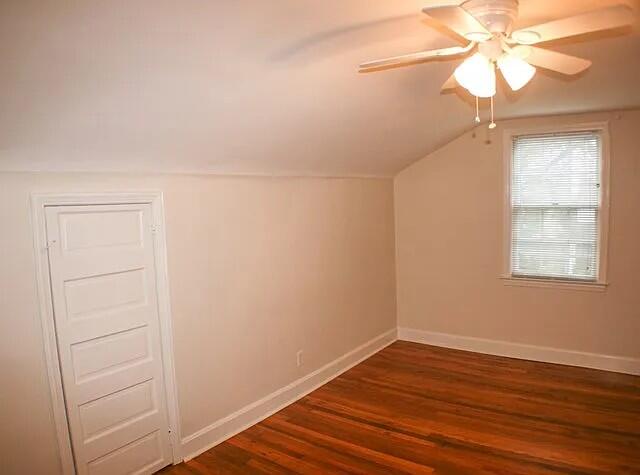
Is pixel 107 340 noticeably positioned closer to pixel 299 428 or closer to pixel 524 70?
pixel 299 428

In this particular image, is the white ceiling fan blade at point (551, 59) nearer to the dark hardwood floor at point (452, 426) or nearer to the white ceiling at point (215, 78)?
the white ceiling at point (215, 78)

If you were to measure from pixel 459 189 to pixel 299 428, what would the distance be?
9.54 feet

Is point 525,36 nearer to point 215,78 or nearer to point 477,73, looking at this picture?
point 477,73

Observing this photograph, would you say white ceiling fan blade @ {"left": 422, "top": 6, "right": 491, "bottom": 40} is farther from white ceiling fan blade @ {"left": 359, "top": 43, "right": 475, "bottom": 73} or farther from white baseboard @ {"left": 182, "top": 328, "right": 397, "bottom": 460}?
white baseboard @ {"left": 182, "top": 328, "right": 397, "bottom": 460}

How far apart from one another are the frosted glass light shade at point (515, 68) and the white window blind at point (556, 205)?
2.69m

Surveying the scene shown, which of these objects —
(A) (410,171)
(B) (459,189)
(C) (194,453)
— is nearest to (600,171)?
(B) (459,189)

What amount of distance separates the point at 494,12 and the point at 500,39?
13 centimetres

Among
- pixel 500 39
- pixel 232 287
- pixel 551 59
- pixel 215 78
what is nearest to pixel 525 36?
pixel 500 39

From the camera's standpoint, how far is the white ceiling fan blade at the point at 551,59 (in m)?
1.89

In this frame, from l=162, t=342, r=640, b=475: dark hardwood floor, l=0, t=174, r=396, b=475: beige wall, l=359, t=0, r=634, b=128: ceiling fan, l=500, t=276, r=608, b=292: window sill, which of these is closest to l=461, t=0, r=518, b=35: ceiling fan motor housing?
l=359, t=0, r=634, b=128: ceiling fan

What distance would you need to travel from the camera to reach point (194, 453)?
119 inches

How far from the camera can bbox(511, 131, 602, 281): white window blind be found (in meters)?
4.17

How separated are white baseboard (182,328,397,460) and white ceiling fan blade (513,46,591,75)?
291cm

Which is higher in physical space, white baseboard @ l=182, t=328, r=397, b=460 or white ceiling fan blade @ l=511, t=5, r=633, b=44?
white ceiling fan blade @ l=511, t=5, r=633, b=44
